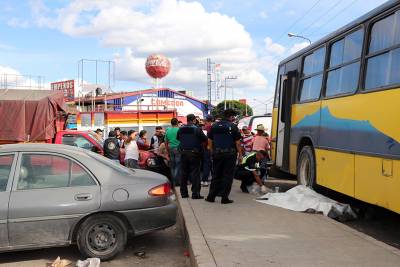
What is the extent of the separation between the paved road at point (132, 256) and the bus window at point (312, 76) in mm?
4173

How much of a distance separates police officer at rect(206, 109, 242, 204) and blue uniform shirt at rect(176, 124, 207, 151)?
0.42 m

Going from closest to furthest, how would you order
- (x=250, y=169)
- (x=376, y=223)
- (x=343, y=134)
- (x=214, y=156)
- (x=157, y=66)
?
(x=343, y=134) → (x=376, y=223) → (x=214, y=156) → (x=250, y=169) → (x=157, y=66)

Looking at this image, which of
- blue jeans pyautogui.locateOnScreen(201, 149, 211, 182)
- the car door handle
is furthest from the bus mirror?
the car door handle

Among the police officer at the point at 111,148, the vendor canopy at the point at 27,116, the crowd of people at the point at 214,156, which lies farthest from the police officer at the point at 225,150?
the vendor canopy at the point at 27,116

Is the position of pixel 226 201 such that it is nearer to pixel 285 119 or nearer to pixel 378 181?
pixel 285 119

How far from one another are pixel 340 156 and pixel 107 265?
4.03 metres

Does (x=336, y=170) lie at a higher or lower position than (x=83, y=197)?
higher

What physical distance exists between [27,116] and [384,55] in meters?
9.28

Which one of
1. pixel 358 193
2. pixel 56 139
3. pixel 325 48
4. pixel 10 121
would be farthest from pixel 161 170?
pixel 358 193

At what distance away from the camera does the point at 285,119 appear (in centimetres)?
1113

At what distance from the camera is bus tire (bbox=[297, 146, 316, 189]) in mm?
9297

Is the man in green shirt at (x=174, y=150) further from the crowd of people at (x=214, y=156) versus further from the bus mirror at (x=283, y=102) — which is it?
the bus mirror at (x=283, y=102)

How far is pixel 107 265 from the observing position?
237 inches

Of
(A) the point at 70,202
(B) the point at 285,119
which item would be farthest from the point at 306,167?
(A) the point at 70,202
